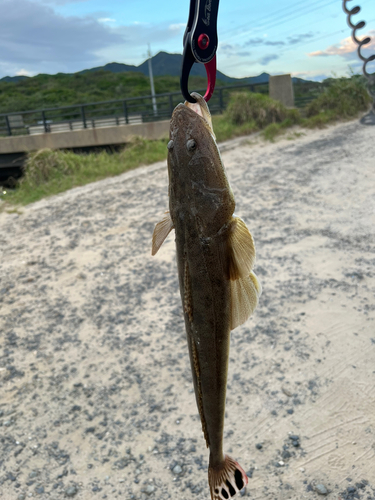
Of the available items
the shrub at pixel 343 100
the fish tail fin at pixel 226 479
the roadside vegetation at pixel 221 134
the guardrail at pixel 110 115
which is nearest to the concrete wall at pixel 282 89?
the guardrail at pixel 110 115

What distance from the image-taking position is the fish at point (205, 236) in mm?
1573

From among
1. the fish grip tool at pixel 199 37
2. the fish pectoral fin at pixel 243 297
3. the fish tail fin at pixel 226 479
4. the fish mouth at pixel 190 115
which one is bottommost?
the fish tail fin at pixel 226 479

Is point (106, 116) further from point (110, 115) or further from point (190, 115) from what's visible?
point (190, 115)

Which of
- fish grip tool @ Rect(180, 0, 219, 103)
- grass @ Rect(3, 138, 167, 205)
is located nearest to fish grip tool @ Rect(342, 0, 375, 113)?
fish grip tool @ Rect(180, 0, 219, 103)

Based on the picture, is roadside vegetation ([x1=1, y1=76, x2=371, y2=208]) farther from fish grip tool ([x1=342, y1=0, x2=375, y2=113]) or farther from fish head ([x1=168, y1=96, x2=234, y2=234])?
fish head ([x1=168, y1=96, x2=234, y2=234])

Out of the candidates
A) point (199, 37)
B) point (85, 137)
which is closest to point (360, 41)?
point (199, 37)

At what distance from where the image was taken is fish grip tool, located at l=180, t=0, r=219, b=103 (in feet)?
4.96

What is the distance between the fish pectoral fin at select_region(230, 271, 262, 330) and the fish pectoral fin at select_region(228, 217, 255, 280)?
71 mm

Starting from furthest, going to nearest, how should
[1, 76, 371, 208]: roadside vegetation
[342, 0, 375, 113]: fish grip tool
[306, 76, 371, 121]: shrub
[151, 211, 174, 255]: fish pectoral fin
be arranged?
1. [306, 76, 371, 121]: shrub
2. [1, 76, 371, 208]: roadside vegetation
3. [342, 0, 375, 113]: fish grip tool
4. [151, 211, 174, 255]: fish pectoral fin

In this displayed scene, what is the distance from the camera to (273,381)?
404cm

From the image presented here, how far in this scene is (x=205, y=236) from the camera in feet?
5.16

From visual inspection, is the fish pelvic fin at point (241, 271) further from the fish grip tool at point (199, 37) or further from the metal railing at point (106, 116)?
the metal railing at point (106, 116)

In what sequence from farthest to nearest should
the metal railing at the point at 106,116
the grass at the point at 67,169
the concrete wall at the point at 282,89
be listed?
the metal railing at the point at 106,116, the concrete wall at the point at 282,89, the grass at the point at 67,169

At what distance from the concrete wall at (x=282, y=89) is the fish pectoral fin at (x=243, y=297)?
15.0 metres
